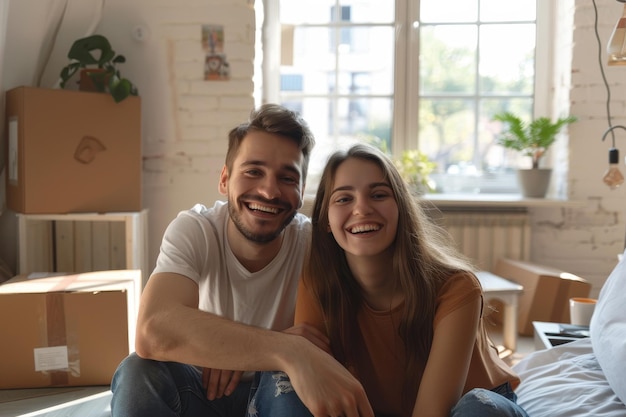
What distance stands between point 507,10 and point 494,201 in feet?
3.41

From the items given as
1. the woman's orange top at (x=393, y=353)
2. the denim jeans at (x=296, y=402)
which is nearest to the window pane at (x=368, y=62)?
the woman's orange top at (x=393, y=353)

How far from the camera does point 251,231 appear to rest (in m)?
1.75

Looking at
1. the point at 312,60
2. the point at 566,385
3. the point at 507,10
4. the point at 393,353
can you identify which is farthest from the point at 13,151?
the point at 507,10

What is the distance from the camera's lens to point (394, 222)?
160 centimetres

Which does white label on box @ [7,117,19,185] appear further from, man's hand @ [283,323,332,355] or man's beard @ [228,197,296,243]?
man's hand @ [283,323,332,355]

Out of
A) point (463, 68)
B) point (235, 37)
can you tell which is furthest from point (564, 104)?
point (235, 37)

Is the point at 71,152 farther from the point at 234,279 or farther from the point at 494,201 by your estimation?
the point at 494,201

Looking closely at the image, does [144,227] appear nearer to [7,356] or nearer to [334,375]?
[7,356]

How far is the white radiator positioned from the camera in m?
3.59

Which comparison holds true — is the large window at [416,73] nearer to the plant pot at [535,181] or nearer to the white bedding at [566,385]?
the plant pot at [535,181]

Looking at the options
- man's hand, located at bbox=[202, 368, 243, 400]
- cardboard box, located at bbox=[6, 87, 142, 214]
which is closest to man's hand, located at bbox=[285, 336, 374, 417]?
man's hand, located at bbox=[202, 368, 243, 400]

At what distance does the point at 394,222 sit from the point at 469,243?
211 cm

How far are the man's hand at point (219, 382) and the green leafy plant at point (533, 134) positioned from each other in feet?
7.43

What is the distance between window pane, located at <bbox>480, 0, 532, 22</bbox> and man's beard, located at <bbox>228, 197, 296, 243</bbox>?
2.41m
